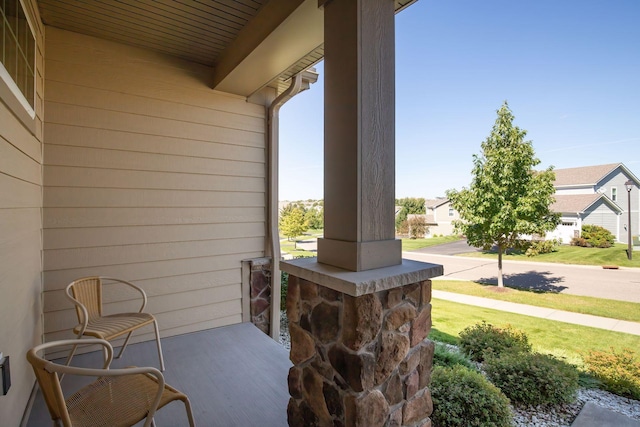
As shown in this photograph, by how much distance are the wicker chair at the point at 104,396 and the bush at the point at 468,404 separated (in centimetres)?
171

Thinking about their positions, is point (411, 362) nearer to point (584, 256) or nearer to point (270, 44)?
point (270, 44)

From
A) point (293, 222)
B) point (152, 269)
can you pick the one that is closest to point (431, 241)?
point (293, 222)

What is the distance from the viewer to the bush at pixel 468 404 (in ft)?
6.77

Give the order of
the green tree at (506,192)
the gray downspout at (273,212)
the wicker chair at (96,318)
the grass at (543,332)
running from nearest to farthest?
the wicker chair at (96,318), the gray downspout at (273,212), the grass at (543,332), the green tree at (506,192)

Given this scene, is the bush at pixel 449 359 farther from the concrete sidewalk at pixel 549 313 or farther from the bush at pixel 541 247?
the bush at pixel 541 247

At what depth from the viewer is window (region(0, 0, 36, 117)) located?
1485mm

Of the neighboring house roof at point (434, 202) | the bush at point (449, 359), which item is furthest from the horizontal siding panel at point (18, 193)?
the neighboring house roof at point (434, 202)

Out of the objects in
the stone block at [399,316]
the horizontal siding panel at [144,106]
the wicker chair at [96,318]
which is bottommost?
the wicker chair at [96,318]

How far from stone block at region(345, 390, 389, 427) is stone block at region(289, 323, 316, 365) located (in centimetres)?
32

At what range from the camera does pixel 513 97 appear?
6578 mm

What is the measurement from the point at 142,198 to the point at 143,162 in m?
0.36

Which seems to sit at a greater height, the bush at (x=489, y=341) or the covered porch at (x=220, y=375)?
the covered porch at (x=220, y=375)

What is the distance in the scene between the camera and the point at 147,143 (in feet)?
10.0

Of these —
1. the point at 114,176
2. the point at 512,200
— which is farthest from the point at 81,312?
the point at 512,200
